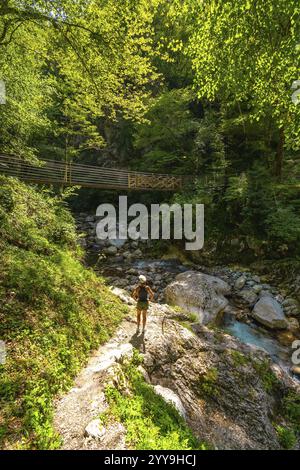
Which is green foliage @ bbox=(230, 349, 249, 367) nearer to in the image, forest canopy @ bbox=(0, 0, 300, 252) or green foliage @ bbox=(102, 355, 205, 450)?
green foliage @ bbox=(102, 355, 205, 450)

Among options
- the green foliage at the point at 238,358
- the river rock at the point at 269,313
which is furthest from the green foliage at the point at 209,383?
the river rock at the point at 269,313

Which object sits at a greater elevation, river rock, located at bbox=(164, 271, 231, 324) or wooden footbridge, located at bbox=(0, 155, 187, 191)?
wooden footbridge, located at bbox=(0, 155, 187, 191)

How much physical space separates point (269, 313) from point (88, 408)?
7281 millimetres

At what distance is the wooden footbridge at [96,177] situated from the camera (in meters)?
12.7

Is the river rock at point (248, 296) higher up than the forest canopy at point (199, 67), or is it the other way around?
the forest canopy at point (199, 67)

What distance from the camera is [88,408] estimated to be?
12.1 feet

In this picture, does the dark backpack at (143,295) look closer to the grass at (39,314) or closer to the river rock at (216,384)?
the river rock at (216,384)

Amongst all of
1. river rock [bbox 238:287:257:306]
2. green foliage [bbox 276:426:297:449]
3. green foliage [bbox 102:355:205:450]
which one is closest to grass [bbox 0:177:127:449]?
green foliage [bbox 102:355:205:450]

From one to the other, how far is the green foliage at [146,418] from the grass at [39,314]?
2.69ft

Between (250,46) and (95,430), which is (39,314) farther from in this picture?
(250,46)

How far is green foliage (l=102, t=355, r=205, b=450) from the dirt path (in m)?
0.13

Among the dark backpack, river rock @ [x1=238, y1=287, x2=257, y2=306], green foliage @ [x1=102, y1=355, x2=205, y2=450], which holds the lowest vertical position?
green foliage @ [x1=102, y1=355, x2=205, y2=450]

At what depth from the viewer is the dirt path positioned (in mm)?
3230

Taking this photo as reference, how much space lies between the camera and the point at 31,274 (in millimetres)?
5598
